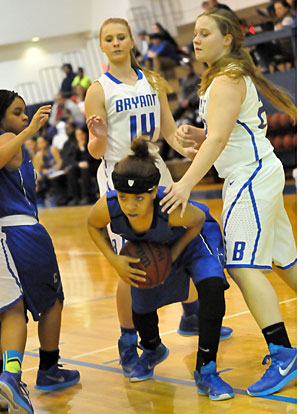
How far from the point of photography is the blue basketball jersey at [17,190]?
11.3 ft

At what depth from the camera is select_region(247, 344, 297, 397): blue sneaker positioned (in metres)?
3.15

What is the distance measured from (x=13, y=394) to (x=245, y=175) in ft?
4.52

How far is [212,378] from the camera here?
3.24 metres

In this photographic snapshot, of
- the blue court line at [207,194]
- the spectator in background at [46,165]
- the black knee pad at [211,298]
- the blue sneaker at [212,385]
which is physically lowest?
the spectator in background at [46,165]

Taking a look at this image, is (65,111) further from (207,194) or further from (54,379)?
(54,379)

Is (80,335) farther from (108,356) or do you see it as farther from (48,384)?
(48,384)

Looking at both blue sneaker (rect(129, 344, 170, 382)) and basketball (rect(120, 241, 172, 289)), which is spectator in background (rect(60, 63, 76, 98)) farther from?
basketball (rect(120, 241, 172, 289))

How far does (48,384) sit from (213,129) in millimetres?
1506

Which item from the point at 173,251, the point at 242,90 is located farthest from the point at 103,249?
the point at 242,90

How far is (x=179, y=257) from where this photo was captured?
3422 millimetres

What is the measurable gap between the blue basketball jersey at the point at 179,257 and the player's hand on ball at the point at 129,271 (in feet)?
0.40

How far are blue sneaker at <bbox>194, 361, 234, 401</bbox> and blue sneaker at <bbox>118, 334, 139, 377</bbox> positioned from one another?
1.64ft

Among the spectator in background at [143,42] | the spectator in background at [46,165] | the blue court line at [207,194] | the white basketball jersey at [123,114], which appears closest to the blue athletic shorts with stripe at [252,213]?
the white basketball jersey at [123,114]

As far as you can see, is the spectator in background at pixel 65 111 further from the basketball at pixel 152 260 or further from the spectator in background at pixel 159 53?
the basketball at pixel 152 260
